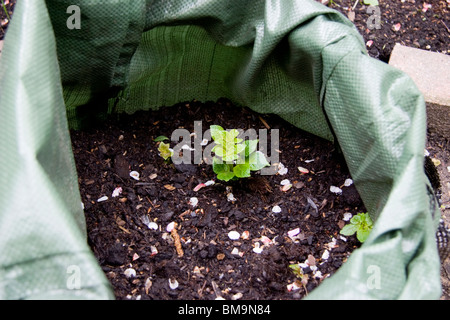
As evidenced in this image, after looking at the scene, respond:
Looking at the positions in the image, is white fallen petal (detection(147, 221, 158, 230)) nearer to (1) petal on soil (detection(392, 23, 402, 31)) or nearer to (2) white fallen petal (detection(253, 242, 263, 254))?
(2) white fallen petal (detection(253, 242, 263, 254))

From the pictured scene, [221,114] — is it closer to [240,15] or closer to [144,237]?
[240,15]

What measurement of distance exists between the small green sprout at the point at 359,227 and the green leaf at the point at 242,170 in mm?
328

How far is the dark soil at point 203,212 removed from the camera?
1413 mm

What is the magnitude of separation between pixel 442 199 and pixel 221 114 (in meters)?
0.83

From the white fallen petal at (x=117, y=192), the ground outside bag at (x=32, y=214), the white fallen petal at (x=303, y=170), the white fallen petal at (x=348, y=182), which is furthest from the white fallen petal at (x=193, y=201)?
the ground outside bag at (x=32, y=214)

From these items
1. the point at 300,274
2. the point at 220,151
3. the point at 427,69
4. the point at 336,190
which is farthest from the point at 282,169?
the point at 427,69

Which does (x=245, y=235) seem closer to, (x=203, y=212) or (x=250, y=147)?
(x=203, y=212)

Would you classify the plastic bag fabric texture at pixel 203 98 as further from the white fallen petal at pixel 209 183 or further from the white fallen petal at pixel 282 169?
the white fallen petal at pixel 209 183

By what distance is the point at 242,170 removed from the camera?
1521 mm

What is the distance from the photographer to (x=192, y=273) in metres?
1.43

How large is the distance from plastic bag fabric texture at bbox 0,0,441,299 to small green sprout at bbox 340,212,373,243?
0.30ft
